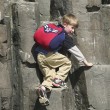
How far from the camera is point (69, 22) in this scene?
196 inches

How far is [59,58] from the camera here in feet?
16.3

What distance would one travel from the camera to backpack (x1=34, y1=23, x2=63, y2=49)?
16.1 feet

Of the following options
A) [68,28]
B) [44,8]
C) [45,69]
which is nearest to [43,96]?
[45,69]

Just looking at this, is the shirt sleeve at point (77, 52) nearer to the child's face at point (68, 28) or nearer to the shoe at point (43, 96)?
the child's face at point (68, 28)

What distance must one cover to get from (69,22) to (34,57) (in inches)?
21.2

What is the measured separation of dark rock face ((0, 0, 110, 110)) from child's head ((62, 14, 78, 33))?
0.25 m

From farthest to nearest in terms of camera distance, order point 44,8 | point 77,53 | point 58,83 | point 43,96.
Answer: point 44,8, point 77,53, point 58,83, point 43,96

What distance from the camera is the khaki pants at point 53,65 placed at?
4.93 metres

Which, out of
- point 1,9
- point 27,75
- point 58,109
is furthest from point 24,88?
point 1,9

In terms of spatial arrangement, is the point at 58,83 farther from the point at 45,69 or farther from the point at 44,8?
the point at 44,8

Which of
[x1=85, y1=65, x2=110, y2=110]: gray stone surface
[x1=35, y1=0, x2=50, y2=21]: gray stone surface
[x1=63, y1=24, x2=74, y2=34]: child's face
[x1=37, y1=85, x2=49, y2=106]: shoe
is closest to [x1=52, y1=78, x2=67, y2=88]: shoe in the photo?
[x1=37, y1=85, x2=49, y2=106]: shoe

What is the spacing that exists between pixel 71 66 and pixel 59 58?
0.25 meters

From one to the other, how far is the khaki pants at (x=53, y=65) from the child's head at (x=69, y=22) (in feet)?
0.95

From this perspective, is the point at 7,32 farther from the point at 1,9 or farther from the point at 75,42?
the point at 75,42
